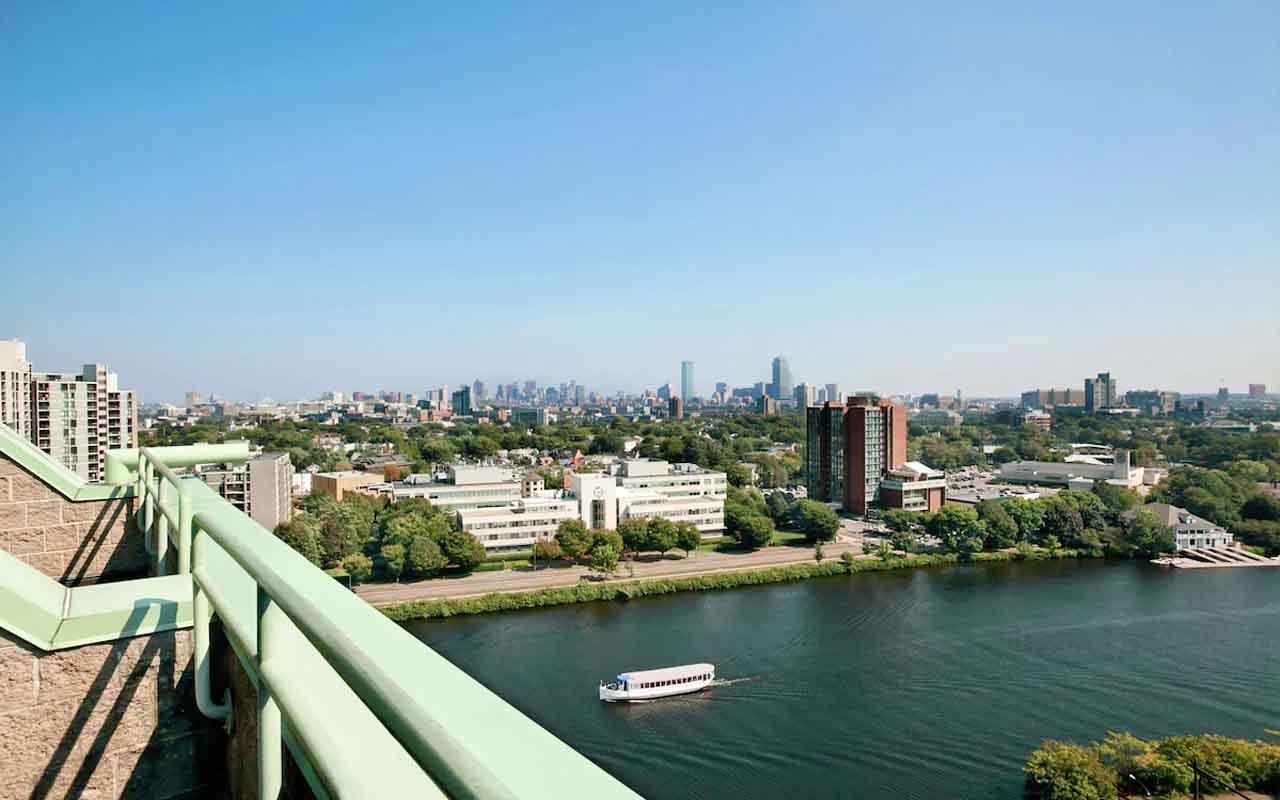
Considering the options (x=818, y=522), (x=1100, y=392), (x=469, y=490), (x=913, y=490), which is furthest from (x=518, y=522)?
(x=1100, y=392)

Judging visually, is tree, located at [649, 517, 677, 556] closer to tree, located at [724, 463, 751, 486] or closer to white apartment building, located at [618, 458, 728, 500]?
white apartment building, located at [618, 458, 728, 500]

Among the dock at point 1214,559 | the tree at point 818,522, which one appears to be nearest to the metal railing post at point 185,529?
the tree at point 818,522

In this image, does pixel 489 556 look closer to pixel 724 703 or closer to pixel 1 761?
pixel 724 703

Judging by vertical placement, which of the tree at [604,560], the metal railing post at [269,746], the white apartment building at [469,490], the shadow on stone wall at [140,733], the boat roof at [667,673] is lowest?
the boat roof at [667,673]

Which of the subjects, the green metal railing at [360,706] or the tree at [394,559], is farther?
the tree at [394,559]

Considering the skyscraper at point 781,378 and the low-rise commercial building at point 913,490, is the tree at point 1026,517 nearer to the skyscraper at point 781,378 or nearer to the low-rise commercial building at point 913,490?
the low-rise commercial building at point 913,490

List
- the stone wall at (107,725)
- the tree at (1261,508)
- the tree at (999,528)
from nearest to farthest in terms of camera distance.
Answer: the stone wall at (107,725) → the tree at (999,528) → the tree at (1261,508)

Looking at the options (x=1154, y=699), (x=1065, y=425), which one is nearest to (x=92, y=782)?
(x=1154, y=699)
